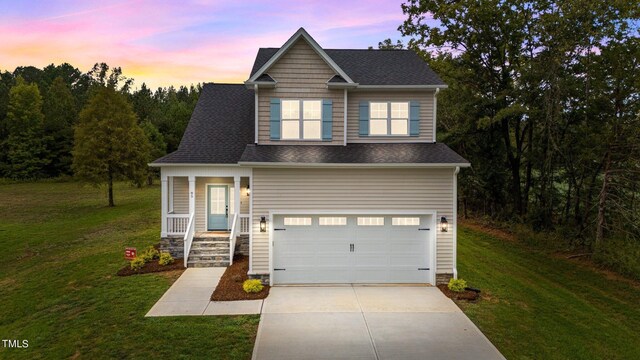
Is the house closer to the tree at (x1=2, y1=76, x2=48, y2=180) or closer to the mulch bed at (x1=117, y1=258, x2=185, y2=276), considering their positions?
the mulch bed at (x1=117, y1=258, x2=185, y2=276)

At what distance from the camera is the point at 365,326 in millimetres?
8875

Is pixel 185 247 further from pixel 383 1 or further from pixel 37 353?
pixel 383 1

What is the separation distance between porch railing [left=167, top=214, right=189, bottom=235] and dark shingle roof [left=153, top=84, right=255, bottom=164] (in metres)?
2.39

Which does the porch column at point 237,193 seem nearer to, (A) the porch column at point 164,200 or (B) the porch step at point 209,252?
(B) the porch step at point 209,252

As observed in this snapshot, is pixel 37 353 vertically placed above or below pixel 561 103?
below

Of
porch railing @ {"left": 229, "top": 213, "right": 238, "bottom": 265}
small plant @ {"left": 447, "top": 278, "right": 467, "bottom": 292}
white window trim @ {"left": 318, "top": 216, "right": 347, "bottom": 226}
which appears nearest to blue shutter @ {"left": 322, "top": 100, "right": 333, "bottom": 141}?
white window trim @ {"left": 318, "top": 216, "right": 347, "bottom": 226}

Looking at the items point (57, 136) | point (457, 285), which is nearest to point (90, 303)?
point (457, 285)

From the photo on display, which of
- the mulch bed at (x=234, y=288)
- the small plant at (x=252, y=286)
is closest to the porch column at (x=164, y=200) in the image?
the mulch bed at (x=234, y=288)

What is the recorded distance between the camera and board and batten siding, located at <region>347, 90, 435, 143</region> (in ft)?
44.4

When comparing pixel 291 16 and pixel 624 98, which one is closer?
pixel 624 98

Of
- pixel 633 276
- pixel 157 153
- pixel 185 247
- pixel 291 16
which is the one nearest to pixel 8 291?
pixel 185 247

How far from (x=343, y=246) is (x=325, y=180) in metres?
2.36

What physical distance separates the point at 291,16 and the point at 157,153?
33.9 metres

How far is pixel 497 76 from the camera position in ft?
76.5
